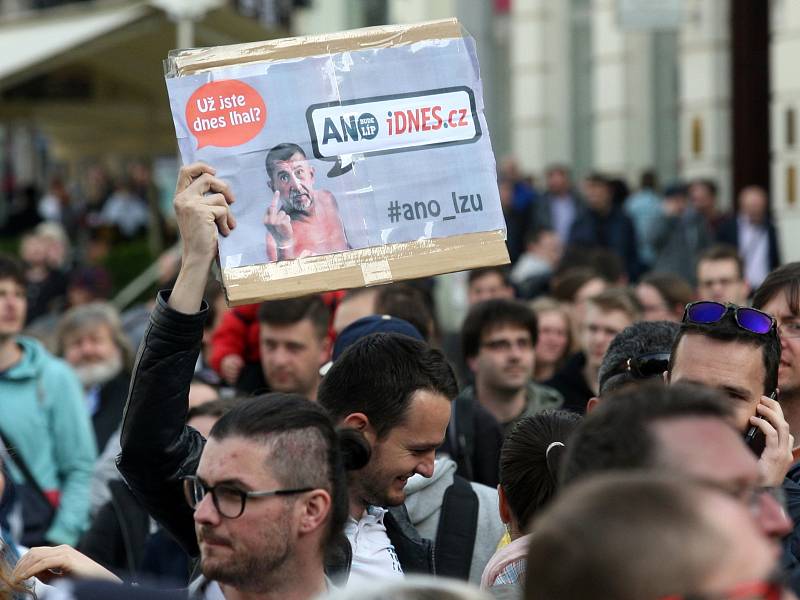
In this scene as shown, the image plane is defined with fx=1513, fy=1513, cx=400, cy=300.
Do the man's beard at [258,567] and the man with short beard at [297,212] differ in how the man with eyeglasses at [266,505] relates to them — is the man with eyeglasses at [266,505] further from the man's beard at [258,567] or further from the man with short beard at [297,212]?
the man with short beard at [297,212]

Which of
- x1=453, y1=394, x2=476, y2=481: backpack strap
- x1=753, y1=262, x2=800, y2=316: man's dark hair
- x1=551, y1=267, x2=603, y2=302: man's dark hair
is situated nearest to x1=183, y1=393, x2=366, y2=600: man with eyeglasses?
x1=753, y1=262, x2=800, y2=316: man's dark hair

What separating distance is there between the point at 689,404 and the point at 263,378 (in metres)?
5.01

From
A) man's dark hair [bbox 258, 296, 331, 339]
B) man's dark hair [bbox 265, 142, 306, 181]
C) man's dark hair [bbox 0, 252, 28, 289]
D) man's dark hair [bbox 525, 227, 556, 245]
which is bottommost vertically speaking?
man's dark hair [bbox 525, 227, 556, 245]

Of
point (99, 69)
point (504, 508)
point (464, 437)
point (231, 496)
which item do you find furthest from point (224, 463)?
point (99, 69)

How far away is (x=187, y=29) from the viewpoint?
1402 centimetres

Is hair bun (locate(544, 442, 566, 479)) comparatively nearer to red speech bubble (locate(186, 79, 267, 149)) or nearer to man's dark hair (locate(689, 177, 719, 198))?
red speech bubble (locate(186, 79, 267, 149))

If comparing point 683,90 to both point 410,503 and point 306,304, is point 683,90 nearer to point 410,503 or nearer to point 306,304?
point 306,304

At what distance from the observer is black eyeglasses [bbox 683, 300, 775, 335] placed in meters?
4.08

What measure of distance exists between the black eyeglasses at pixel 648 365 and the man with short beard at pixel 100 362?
14.1 feet

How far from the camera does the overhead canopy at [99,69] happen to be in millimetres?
16516

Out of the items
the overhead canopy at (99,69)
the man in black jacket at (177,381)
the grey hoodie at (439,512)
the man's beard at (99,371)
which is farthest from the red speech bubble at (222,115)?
the overhead canopy at (99,69)

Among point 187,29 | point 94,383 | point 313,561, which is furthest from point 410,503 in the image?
point 187,29

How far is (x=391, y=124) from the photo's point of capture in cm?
407

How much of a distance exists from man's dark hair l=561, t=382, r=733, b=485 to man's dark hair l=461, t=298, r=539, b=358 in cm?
465
